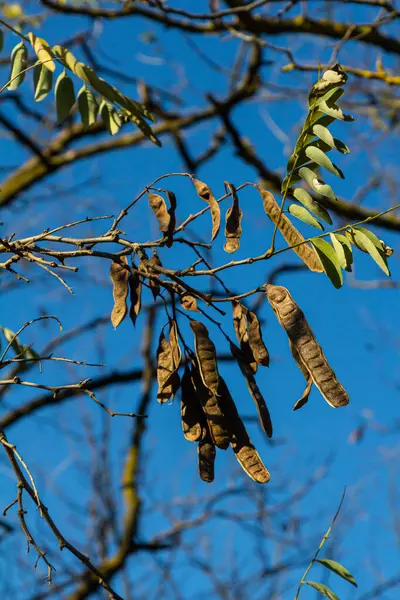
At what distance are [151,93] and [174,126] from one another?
0.73 meters

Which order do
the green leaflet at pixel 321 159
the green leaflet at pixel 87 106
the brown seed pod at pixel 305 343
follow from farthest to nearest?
the green leaflet at pixel 87 106 → the green leaflet at pixel 321 159 → the brown seed pod at pixel 305 343

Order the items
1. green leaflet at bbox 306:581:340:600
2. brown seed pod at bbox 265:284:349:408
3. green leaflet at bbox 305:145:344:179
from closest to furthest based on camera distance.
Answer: brown seed pod at bbox 265:284:349:408
green leaflet at bbox 305:145:344:179
green leaflet at bbox 306:581:340:600

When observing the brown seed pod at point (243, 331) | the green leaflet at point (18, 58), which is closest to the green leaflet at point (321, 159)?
the brown seed pod at point (243, 331)

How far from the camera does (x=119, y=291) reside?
1.34 metres

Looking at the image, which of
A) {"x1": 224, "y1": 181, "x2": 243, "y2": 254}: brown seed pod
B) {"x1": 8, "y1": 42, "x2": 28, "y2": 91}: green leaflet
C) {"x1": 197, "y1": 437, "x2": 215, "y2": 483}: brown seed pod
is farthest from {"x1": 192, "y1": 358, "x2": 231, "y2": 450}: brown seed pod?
{"x1": 8, "y1": 42, "x2": 28, "y2": 91}: green leaflet

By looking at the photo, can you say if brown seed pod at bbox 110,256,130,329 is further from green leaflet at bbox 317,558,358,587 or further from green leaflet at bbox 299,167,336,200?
green leaflet at bbox 317,558,358,587

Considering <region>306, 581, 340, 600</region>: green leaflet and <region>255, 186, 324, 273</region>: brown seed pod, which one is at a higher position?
<region>255, 186, 324, 273</region>: brown seed pod

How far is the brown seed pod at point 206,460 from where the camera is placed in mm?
1242

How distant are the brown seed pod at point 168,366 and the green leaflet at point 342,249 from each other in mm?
297

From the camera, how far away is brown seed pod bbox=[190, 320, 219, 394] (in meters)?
1.23

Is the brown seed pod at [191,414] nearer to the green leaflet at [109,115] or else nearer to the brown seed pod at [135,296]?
the brown seed pod at [135,296]

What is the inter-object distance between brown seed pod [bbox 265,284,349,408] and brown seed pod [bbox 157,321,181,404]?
20 cm

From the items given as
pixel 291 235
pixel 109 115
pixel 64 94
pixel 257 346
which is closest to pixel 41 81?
pixel 64 94

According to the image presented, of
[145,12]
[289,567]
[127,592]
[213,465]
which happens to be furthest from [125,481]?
[213,465]
